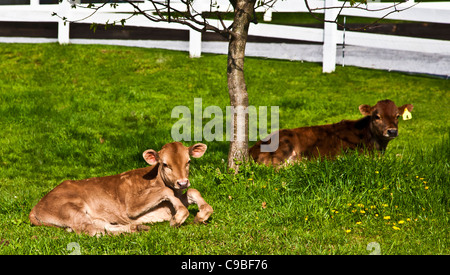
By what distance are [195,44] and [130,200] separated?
8683 mm

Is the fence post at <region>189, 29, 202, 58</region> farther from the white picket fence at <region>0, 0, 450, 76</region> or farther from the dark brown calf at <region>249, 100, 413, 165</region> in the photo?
the dark brown calf at <region>249, 100, 413, 165</region>

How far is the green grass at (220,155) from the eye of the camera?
5.47 m

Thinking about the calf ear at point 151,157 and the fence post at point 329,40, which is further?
the fence post at point 329,40

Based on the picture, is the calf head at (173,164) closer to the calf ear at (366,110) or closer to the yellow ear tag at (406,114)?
the calf ear at (366,110)

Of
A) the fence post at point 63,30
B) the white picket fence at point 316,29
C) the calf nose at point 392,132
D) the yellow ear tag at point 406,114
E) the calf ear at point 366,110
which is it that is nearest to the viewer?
the calf nose at point 392,132

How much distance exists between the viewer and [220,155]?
30.5ft

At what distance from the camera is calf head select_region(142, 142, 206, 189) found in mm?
5733

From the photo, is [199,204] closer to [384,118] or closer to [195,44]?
[384,118]

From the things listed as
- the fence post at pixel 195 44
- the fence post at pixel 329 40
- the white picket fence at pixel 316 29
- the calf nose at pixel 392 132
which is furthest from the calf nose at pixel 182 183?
the fence post at pixel 195 44

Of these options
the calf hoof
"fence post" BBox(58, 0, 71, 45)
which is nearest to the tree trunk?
the calf hoof

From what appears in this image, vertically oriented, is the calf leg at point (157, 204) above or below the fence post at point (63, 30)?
below

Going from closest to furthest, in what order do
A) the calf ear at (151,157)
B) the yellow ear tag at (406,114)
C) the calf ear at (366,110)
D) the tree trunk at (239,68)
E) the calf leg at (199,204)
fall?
the calf leg at (199,204) < the calf ear at (151,157) < the tree trunk at (239,68) < the yellow ear tag at (406,114) < the calf ear at (366,110)

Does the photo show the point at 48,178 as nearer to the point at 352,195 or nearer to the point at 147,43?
the point at 352,195

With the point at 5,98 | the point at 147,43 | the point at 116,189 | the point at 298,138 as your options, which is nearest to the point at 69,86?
the point at 5,98
